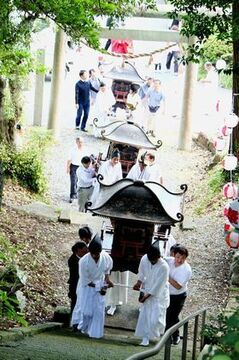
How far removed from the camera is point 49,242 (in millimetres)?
16203

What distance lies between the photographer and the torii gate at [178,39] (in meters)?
26.1

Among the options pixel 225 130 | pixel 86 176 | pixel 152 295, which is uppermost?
pixel 225 130

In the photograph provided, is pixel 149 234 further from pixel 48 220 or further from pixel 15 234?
pixel 48 220

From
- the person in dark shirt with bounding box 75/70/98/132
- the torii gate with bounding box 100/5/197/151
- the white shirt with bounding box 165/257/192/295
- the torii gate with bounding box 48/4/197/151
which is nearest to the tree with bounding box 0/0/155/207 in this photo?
the white shirt with bounding box 165/257/192/295

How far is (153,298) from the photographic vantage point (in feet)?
34.5

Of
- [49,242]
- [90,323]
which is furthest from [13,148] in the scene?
[90,323]

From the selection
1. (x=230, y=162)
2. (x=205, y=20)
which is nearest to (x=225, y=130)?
(x=230, y=162)

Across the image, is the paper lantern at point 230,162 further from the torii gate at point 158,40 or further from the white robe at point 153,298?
the torii gate at point 158,40

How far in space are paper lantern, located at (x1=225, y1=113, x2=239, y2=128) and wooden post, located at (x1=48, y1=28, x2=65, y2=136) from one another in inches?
413

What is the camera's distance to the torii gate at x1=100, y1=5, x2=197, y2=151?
26109mm

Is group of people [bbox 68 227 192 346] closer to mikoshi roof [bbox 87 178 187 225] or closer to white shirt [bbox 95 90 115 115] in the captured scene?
mikoshi roof [bbox 87 178 187 225]

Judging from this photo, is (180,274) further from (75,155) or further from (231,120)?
(75,155)

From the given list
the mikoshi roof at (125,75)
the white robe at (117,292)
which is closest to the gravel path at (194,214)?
the white robe at (117,292)

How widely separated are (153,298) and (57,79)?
690 inches
